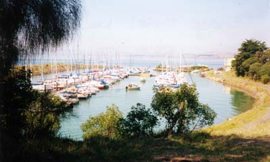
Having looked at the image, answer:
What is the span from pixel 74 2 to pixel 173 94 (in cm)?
2158

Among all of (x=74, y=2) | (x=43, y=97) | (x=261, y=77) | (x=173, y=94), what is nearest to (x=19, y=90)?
(x=43, y=97)

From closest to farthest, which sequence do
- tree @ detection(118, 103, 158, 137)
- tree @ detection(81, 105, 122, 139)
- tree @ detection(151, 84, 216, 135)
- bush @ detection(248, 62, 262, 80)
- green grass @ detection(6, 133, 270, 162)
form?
green grass @ detection(6, 133, 270, 162) < tree @ detection(118, 103, 158, 137) < tree @ detection(81, 105, 122, 139) < tree @ detection(151, 84, 216, 135) < bush @ detection(248, 62, 262, 80)

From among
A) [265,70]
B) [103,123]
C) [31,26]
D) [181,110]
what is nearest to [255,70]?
[265,70]

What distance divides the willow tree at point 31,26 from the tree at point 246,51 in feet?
248

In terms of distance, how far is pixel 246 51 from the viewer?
80.2 metres

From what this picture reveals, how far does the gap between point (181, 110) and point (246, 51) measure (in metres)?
59.3

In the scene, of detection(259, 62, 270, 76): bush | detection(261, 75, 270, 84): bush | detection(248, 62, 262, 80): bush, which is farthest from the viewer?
detection(248, 62, 262, 80): bush

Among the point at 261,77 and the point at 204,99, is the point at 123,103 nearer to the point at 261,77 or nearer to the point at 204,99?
the point at 204,99

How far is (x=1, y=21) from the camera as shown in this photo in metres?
4.84

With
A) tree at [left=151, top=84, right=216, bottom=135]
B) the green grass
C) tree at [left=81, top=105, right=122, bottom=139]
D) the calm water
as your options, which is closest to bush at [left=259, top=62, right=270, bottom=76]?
the calm water

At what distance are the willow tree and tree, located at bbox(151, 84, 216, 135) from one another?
1904 centimetres

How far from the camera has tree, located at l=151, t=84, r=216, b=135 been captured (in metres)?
24.7

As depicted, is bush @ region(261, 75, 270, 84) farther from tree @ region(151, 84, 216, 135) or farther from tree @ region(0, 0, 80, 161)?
tree @ region(0, 0, 80, 161)

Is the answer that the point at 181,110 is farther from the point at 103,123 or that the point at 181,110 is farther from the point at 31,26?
the point at 31,26
